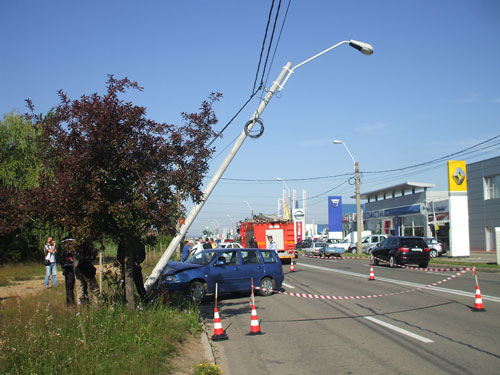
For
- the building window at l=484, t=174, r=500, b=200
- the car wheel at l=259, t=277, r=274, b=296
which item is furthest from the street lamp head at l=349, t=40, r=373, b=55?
the building window at l=484, t=174, r=500, b=200

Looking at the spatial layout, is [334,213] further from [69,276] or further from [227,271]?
[69,276]

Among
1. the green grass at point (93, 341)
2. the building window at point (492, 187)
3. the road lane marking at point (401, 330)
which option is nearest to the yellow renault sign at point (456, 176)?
the building window at point (492, 187)

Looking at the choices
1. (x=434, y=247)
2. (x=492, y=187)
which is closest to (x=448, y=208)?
(x=492, y=187)

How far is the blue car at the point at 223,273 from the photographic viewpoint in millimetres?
12156

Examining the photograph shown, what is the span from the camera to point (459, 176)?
32.4 metres

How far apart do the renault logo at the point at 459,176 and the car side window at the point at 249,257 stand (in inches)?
909

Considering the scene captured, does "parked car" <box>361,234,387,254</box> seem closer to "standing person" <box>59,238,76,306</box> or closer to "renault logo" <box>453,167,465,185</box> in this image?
"renault logo" <box>453,167,465,185</box>

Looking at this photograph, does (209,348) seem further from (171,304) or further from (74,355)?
(171,304)

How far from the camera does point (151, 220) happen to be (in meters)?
7.18

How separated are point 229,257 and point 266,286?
1.50m

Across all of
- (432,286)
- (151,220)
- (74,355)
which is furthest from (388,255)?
(74,355)

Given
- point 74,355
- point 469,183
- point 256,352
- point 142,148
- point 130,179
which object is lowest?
point 256,352

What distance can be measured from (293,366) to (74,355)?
2885 millimetres

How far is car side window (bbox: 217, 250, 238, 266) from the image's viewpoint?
13.3 m
